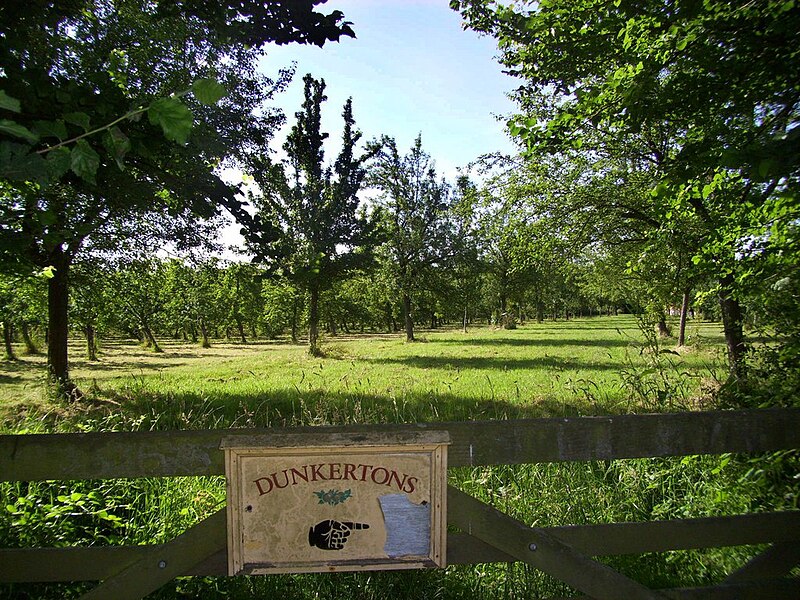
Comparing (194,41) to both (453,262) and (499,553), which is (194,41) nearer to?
(499,553)

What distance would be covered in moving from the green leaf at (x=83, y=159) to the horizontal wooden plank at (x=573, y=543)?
1.59 m

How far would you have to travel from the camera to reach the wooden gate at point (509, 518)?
6.61 ft

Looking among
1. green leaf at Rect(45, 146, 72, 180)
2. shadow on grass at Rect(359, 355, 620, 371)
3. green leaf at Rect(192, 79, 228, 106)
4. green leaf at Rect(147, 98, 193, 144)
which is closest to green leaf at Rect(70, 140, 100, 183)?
green leaf at Rect(45, 146, 72, 180)

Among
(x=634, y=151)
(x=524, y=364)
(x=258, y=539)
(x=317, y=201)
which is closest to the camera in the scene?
(x=258, y=539)

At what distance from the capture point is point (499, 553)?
223 cm

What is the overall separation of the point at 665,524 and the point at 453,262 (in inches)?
1180

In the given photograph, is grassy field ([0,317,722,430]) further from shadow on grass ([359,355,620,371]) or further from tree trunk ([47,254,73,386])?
tree trunk ([47,254,73,386])

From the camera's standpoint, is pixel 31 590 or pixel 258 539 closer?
pixel 258 539

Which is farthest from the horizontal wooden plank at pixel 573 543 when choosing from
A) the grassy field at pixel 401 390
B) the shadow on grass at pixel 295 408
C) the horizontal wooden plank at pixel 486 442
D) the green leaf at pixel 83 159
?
the shadow on grass at pixel 295 408

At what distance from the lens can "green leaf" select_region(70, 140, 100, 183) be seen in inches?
54.7

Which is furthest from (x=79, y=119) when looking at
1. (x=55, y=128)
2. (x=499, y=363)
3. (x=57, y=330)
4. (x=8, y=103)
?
(x=499, y=363)

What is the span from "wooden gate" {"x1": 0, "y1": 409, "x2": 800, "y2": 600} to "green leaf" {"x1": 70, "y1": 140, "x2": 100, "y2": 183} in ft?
4.00

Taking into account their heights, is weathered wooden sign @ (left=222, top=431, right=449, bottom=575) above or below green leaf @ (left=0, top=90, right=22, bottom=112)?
below

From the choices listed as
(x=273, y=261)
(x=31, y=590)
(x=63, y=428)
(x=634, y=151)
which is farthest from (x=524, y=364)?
(x=31, y=590)
